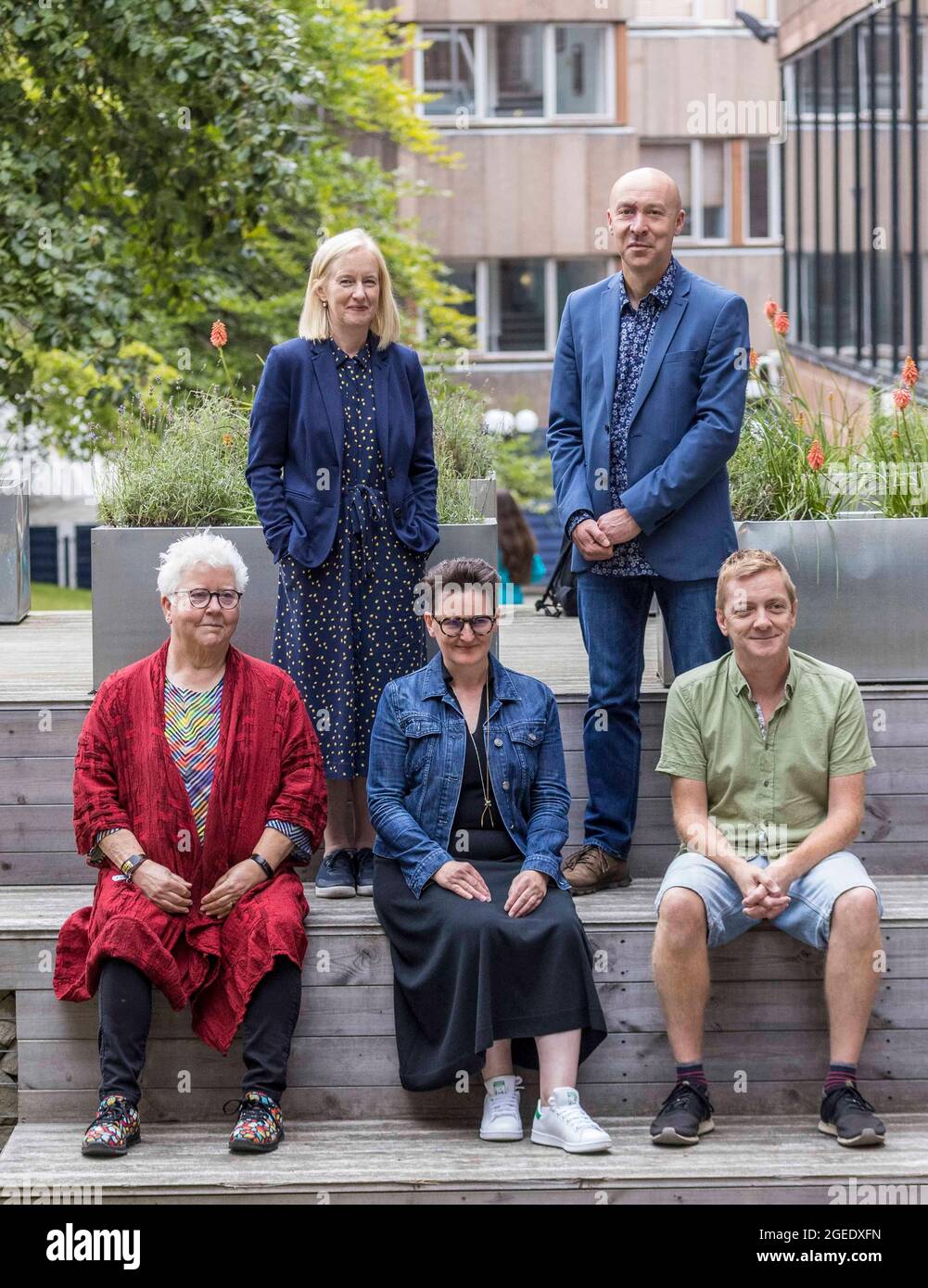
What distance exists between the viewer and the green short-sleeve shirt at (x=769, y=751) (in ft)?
14.0

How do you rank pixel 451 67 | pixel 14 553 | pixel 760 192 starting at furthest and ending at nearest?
pixel 760 192, pixel 451 67, pixel 14 553

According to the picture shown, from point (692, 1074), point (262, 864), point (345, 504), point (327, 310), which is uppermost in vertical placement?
point (327, 310)

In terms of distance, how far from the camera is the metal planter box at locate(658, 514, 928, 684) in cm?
512

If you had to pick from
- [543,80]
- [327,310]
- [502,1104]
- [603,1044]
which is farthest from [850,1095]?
[543,80]

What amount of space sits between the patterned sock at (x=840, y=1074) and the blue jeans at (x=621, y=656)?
33.4 inches

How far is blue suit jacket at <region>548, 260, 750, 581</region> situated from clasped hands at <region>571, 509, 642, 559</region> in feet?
0.11

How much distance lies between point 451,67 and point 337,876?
68.4ft

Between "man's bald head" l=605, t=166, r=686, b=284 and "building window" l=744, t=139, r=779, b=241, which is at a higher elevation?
"building window" l=744, t=139, r=779, b=241

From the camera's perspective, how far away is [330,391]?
4.60 meters

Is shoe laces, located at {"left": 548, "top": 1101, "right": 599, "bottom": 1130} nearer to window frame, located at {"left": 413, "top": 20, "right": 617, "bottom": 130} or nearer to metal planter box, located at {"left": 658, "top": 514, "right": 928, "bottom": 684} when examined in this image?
metal planter box, located at {"left": 658, "top": 514, "right": 928, "bottom": 684}

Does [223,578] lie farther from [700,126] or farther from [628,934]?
[700,126]

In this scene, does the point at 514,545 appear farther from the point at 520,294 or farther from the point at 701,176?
the point at 701,176

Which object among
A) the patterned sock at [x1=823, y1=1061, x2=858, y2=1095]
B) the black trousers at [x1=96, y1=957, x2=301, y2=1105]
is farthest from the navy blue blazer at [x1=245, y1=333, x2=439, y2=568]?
the patterned sock at [x1=823, y1=1061, x2=858, y2=1095]
